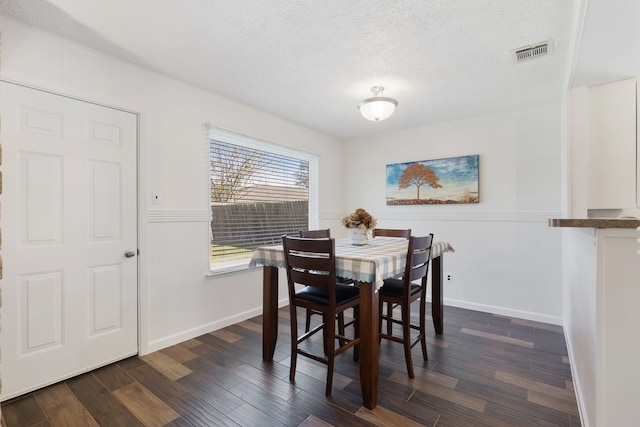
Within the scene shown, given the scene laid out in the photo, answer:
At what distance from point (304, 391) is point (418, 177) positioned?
299cm

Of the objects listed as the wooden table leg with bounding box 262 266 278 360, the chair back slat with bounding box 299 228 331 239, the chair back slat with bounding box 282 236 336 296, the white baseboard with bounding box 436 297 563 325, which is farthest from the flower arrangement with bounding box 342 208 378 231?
the white baseboard with bounding box 436 297 563 325

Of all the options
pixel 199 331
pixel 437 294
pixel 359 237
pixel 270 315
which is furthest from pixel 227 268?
pixel 437 294

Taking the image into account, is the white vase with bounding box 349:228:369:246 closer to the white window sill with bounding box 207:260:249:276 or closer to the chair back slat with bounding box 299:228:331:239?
the chair back slat with bounding box 299:228:331:239

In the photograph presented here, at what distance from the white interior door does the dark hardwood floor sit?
0.74 feet

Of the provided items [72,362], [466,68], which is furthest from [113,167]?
[466,68]

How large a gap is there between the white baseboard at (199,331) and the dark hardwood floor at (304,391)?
90 mm

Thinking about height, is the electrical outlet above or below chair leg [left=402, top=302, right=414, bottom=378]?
above

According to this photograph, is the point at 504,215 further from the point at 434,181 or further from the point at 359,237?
the point at 359,237

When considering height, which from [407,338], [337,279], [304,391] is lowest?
[304,391]

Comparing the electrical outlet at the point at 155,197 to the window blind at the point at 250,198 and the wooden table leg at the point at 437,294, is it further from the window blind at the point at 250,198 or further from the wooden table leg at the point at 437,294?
the wooden table leg at the point at 437,294

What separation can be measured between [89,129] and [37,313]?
1.30m

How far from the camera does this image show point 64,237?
2.09 metres

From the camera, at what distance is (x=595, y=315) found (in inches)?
50.3

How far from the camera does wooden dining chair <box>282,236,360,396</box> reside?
6.23 feet
